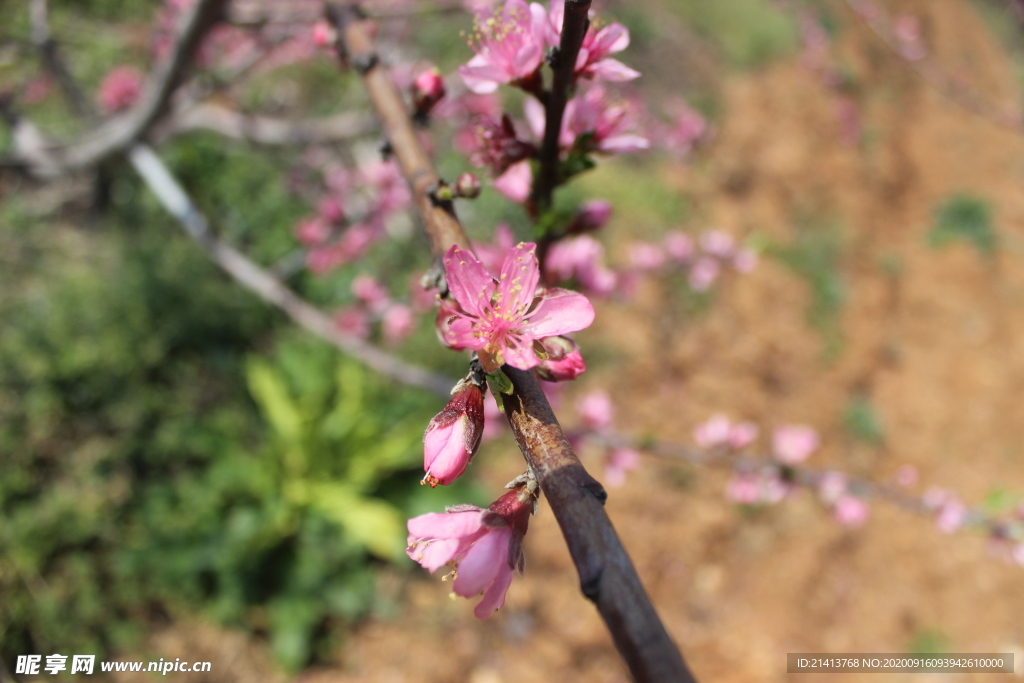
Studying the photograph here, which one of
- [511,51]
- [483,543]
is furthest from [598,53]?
[483,543]

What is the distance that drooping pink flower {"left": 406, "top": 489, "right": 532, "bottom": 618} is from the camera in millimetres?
614

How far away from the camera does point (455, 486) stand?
12.5ft

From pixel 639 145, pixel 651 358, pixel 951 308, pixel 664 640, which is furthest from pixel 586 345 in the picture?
pixel 951 308

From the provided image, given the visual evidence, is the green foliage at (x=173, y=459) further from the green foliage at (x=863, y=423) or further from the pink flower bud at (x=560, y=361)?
the green foliage at (x=863, y=423)

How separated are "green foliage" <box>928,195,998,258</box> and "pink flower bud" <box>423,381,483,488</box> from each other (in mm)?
9220

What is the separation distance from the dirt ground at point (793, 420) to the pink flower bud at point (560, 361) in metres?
3.34

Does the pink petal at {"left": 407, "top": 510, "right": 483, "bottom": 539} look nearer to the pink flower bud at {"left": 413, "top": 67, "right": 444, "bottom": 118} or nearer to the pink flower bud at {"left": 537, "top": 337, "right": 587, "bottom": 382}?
the pink flower bud at {"left": 537, "top": 337, "right": 587, "bottom": 382}

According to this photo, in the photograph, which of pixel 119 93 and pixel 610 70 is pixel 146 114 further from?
pixel 610 70

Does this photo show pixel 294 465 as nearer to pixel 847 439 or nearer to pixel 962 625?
pixel 847 439

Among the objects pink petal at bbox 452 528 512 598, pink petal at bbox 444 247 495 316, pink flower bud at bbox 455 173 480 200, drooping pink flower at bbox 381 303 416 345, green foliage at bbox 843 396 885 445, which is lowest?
green foliage at bbox 843 396 885 445

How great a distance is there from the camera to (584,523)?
514mm

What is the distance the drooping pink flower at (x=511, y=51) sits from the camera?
84cm

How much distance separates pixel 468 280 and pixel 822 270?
6886 mm

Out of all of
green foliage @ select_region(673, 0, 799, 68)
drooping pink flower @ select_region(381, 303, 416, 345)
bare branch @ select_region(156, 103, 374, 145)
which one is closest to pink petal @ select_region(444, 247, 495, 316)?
bare branch @ select_region(156, 103, 374, 145)
